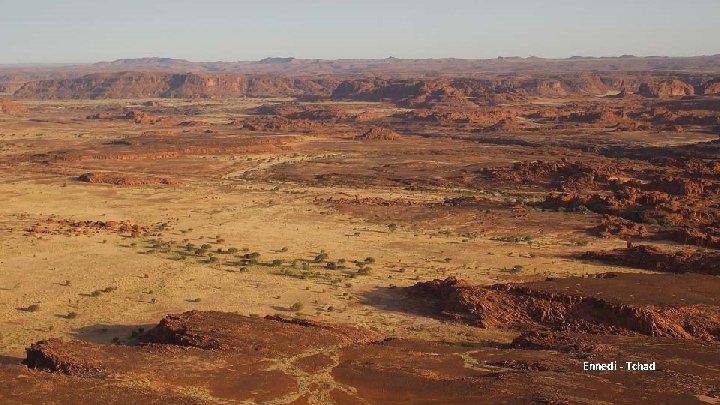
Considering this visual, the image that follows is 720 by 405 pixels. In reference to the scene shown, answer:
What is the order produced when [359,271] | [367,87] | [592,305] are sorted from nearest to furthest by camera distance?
[592,305]
[359,271]
[367,87]

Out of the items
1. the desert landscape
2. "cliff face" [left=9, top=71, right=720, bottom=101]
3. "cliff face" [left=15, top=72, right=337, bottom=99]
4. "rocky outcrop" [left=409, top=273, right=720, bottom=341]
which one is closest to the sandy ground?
the desert landscape

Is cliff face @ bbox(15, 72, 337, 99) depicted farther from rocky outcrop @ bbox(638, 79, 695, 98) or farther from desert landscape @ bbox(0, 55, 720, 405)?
desert landscape @ bbox(0, 55, 720, 405)

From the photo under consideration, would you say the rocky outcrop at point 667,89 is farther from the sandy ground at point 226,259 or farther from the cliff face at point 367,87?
the sandy ground at point 226,259

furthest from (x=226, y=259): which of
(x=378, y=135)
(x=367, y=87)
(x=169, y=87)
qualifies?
(x=169, y=87)

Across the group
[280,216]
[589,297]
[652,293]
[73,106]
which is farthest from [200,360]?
[73,106]

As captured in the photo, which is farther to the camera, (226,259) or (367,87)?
(367,87)

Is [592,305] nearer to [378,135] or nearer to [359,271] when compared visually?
[359,271]
